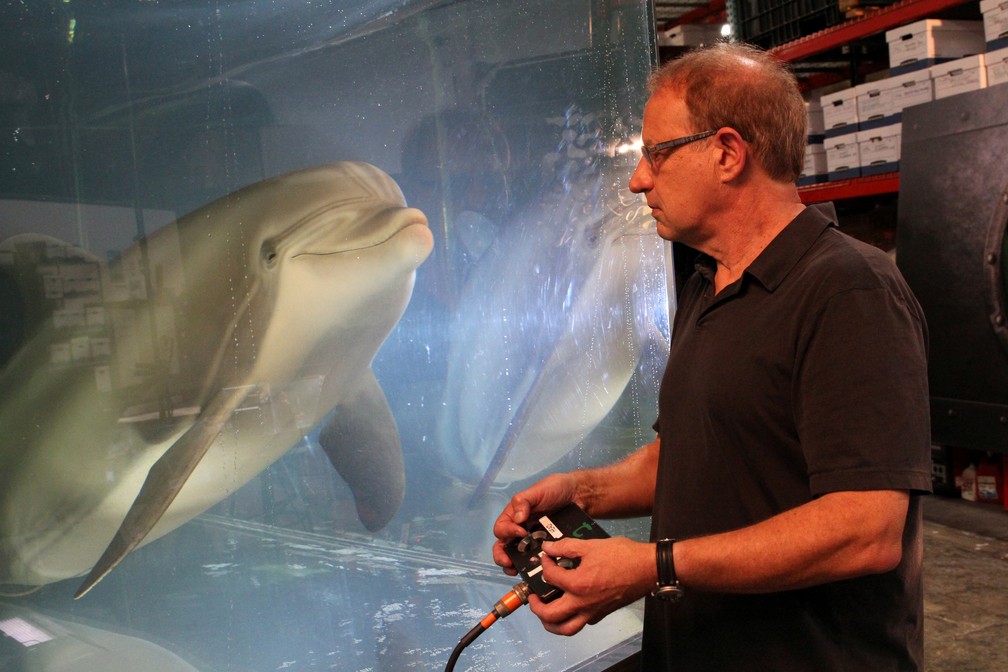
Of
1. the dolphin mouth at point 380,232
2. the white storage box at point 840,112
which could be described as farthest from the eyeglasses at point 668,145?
the white storage box at point 840,112

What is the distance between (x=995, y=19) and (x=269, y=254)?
3.83 metres

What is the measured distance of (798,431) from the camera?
3.65 ft

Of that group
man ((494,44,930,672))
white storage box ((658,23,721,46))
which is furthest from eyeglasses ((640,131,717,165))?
white storage box ((658,23,721,46))

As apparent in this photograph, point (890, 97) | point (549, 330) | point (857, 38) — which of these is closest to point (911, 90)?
point (890, 97)

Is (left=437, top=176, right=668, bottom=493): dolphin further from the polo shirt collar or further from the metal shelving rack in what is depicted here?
the metal shelving rack

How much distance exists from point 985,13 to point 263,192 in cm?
388

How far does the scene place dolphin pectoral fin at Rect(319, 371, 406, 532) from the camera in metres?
1.68

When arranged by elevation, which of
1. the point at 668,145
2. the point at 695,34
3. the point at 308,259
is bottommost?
the point at 308,259

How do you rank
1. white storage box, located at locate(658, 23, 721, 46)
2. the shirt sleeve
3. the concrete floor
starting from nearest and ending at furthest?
the shirt sleeve → the concrete floor → white storage box, located at locate(658, 23, 721, 46)

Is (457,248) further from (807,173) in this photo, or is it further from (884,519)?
(807,173)

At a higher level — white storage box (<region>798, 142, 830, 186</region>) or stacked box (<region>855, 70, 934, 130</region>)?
stacked box (<region>855, 70, 934, 130</region>)

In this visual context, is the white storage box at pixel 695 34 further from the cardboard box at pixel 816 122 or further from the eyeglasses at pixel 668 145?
the eyeglasses at pixel 668 145

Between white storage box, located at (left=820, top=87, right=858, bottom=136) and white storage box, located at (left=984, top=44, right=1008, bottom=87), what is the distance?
35.3 inches

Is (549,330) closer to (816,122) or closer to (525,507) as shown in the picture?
(525,507)
